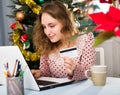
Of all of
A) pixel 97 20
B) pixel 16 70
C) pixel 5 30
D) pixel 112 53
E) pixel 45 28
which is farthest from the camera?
pixel 5 30

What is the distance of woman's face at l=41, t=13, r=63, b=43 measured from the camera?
141 cm

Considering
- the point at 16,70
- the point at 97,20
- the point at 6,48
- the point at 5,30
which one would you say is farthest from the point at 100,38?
the point at 5,30

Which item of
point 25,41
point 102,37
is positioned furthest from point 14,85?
point 25,41

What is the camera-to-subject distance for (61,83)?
100cm

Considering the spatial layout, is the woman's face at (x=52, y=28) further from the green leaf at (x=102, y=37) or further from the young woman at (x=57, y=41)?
the green leaf at (x=102, y=37)

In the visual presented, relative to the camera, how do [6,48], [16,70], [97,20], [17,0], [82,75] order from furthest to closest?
[17,0] < [82,75] < [6,48] < [16,70] < [97,20]

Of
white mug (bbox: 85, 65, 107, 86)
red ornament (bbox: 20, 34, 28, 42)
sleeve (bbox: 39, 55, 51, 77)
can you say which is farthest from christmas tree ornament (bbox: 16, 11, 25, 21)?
white mug (bbox: 85, 65, 107, 86)

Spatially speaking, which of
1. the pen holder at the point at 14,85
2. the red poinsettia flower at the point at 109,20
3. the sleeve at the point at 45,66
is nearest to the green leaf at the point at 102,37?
the red poinsettia flower at the point at 109,20

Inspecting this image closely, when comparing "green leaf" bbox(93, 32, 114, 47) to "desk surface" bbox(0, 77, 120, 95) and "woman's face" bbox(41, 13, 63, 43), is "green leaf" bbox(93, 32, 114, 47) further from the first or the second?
"woman's face" bbox(41, 13, 63, 43)

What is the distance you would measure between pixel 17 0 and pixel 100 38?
1889mm

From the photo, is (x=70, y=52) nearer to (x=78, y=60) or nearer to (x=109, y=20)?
(x=78, y=60)

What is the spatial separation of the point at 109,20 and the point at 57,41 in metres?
1.20

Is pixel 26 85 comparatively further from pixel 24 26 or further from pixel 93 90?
pixel 24 26

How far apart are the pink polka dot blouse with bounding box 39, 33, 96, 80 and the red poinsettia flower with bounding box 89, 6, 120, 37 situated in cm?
108
